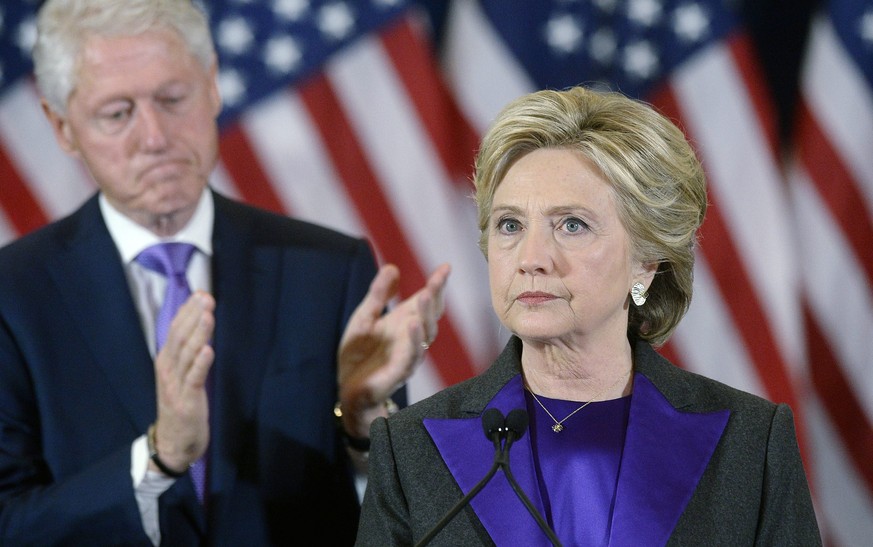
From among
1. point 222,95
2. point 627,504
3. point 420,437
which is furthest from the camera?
point 222,95

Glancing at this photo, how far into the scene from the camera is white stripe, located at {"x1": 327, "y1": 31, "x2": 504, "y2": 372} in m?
3.34

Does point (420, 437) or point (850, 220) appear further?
point (850, 220)

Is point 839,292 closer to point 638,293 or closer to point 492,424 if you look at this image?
point 638,293

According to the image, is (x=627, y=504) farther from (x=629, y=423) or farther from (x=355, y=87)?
(x=355, y=87)

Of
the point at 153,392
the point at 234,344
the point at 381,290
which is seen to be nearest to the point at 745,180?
the point at 381,290

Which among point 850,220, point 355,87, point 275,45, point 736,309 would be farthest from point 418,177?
point 850,220

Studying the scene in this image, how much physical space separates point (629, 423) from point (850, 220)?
5.87 ft

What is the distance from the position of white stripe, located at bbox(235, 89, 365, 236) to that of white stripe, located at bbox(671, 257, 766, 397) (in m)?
1.02

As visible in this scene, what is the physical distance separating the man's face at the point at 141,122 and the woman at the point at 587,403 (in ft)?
2.72

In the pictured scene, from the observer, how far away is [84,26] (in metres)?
2.48

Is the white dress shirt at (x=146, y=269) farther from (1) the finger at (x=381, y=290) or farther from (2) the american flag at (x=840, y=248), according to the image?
(2) the american flag at (x=840, y=248)

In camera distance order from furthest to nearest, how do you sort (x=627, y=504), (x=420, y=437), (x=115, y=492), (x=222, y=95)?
(x=222, y=95) < (x=115, y=492) < (x=420, y=437) < (x=627, y=504)

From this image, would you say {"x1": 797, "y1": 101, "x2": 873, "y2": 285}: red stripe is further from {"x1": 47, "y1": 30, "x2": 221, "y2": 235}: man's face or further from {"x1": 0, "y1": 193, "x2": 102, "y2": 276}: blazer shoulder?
{"x1": 0, "y1": 193, "x2": 102, "y2": 276}: blazer shoulder

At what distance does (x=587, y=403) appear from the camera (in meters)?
1.95
